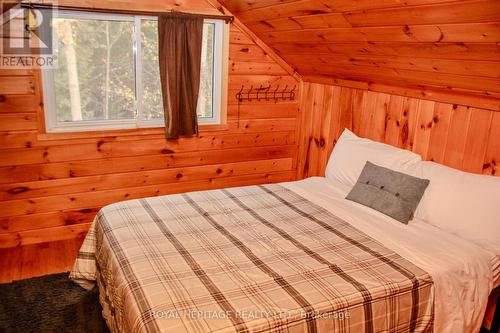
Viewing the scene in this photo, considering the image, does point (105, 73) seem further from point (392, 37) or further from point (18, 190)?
point (392, 37)

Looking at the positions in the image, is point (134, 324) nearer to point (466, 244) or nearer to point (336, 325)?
point (336, 325)

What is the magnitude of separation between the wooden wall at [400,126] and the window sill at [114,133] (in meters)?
0.80

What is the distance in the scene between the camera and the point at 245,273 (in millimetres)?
1729

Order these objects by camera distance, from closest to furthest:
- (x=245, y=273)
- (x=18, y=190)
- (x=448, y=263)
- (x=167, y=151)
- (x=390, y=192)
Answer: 1. (x=245, y=273)
2. (x=448, y=263)
3. (x=390, y=192)
4. (x=18, y=190)
5. (x=167, y=151)

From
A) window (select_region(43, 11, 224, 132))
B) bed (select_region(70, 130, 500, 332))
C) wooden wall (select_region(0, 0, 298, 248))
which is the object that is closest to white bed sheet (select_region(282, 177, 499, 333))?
bed (select_region(70, 130, 500, 332))

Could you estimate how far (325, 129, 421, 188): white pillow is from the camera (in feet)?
8.70

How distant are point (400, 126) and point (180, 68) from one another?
5.32 ft

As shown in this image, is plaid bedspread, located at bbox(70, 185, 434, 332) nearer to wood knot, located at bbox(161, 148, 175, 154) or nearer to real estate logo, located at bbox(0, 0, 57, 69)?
wood knot, located at bbox(161, 148, 175, 154)

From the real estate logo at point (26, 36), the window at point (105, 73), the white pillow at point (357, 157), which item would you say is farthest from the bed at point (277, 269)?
the real estate logo at point (26, 36)

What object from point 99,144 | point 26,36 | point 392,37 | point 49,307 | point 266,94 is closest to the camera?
point 392,37

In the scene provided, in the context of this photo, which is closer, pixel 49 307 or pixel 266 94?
pixel 49 307

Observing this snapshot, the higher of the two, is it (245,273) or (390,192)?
(390,192)

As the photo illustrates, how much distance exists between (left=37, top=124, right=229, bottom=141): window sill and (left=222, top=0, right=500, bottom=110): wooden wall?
2.68ft

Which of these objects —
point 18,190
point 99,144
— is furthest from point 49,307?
point 99,144
